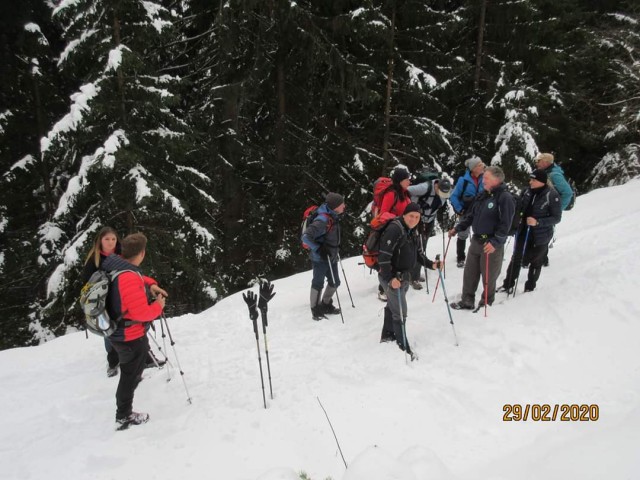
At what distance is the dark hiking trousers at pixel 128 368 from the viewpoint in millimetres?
4484

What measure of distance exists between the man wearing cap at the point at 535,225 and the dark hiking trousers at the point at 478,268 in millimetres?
570

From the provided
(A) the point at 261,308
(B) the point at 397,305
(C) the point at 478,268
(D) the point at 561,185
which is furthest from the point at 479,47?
(A) the point at 261,308

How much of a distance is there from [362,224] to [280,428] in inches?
391

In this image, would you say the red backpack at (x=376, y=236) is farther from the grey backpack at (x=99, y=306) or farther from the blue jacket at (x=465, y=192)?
the grey backpack at (x=99, y=306)

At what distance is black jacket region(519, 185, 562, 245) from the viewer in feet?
20.2

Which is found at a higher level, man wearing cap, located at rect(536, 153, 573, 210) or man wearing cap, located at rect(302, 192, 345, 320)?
man wearing cap, located at rect(536, 153, 573, 210)

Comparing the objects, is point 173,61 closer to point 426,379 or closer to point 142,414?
point 142,414

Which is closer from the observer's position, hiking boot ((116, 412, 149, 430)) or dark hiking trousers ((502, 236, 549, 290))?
hiking boot ((116, 412, 149, 430))

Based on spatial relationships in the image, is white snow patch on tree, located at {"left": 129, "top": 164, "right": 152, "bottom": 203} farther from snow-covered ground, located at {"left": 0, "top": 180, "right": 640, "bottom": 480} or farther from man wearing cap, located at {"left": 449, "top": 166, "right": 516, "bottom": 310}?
man wearing cap, located at {"left": 449, "top": 166, "right": 516, "bottom": 310}

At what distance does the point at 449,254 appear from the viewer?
9.63 metres

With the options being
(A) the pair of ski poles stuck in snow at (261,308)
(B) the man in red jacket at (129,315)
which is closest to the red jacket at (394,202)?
(A) the pair of ski poles stuck in snow at (261,308)

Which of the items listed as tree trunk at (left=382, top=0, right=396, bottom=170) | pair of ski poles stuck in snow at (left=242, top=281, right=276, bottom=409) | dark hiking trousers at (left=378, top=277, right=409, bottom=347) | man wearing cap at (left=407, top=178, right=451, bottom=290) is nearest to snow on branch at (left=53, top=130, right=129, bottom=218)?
pair of ski poles stuck in snow at (left=242, top=281, right=276, bottom=409)

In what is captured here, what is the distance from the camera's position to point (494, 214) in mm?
5895

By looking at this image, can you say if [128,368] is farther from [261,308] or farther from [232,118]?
[232,118]
